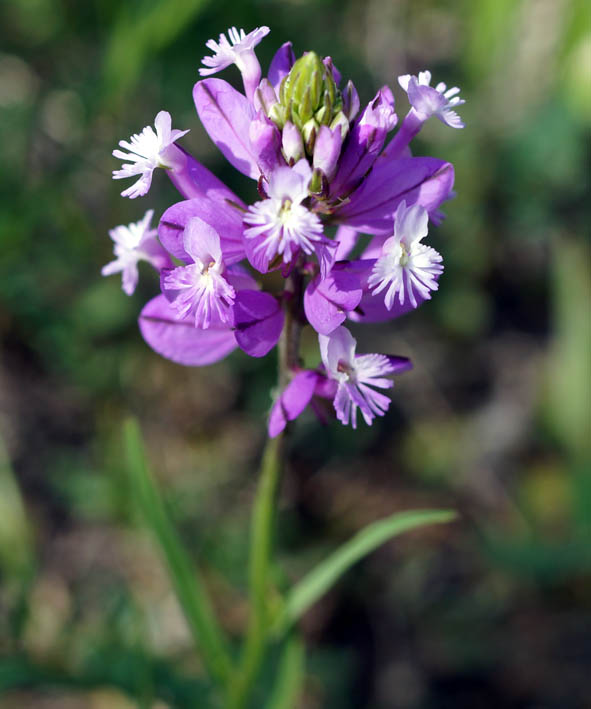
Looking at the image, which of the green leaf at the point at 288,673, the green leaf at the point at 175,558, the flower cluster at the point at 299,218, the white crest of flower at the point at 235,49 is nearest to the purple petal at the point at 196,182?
the flower cluster at the point at 299,218

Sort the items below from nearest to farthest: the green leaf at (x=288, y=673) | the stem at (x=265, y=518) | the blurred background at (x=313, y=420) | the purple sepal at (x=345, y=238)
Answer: the stem at (x=265, y=518) < the purple sepal at (x=345, y=238) < the green leaf at (x=288, y=673) < the blurred background at (x=313, y=420)

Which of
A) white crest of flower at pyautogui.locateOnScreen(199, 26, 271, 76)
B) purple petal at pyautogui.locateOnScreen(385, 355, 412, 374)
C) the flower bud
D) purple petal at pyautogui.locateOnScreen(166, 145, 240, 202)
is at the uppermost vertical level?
white crest of flower at pyautogui.locateOnScreen(199, 26, 271, 76)

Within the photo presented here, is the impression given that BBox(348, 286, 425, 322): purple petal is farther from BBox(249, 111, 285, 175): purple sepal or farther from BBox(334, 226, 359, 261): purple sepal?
BBox(249, 111, 285, 175): purple sepal

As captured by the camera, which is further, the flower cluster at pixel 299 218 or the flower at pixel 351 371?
the flower at pixel 351 371

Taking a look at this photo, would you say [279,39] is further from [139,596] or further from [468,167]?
[139,596]

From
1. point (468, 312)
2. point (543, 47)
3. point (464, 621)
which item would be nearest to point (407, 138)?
point (464, 621)

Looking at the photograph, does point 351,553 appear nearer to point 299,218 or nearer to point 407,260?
point 407,260

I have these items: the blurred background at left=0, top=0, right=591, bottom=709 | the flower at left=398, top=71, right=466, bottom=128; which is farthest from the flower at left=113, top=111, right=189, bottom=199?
the blurred background at left=0, top=0, right=591, bottom=709

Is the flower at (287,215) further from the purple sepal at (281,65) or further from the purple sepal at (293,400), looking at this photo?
the purple sepal at (281,65)
